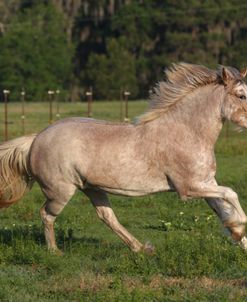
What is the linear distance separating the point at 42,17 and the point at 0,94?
9.24 meters

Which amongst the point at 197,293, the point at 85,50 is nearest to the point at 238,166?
the point at 197,293

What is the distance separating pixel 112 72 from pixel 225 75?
57745 mm

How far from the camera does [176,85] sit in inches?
399

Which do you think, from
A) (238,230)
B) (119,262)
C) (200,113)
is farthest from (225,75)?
(119,262)

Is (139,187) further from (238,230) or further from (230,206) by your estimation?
(238,230)

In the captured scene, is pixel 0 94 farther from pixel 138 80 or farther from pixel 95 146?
pixel 95 146

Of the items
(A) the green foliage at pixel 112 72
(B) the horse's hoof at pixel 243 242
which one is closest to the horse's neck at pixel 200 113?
(B) the horse's hoof at pixel 243 242

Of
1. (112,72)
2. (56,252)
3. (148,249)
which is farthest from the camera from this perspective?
(112,72)

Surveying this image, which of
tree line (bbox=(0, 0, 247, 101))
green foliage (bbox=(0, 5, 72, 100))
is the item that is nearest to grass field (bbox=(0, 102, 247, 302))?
green foliage (bbox=(0, 5, 72, 100))

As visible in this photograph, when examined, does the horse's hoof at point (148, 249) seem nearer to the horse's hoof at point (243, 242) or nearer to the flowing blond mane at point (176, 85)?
the horse's hoof at point (243, 242)

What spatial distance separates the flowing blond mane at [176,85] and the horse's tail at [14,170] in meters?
1.36

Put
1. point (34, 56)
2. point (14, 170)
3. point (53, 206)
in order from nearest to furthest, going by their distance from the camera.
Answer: point (53, 206) → point (14, 170) → point (34, 56)

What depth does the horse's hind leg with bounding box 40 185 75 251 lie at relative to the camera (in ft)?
33.1

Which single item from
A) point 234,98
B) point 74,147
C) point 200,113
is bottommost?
point 74,147
